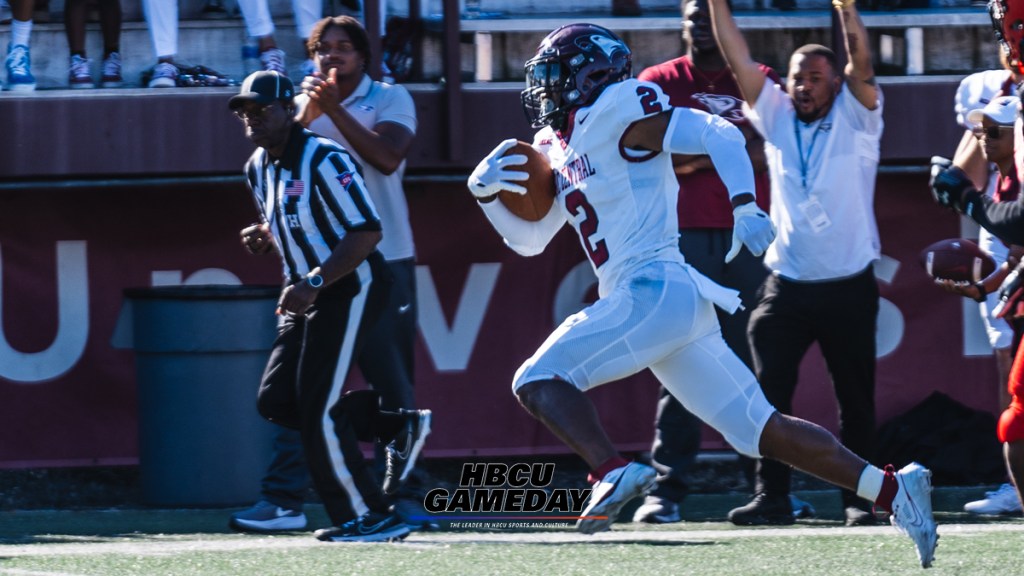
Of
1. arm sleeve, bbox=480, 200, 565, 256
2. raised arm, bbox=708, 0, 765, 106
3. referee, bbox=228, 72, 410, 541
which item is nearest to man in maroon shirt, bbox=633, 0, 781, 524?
raised arm, bbox=708, 0, 765, 106

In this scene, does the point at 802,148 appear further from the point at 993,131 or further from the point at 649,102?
the point at 649,102

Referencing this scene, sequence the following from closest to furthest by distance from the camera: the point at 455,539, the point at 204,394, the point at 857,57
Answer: the point at 455,539
the point at 857,57
the point at 204,394

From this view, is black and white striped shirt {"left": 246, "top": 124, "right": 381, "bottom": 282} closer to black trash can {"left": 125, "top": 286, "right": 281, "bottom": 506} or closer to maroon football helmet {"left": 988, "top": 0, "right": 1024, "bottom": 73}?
black trash can {"left": 125, "top": 286, "right": 281, "bottom": 506}

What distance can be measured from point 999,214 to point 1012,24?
1.92 feet

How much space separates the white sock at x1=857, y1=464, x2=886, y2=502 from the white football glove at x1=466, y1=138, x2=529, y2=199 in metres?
1.36

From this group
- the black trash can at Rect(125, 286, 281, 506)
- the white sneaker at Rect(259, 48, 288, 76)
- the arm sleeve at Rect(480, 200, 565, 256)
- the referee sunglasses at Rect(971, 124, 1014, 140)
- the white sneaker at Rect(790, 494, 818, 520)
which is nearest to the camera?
the arm sleeve at Rect(480, 200, 565, 256)

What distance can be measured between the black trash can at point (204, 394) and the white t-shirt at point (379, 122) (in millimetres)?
790

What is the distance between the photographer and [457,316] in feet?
28.9

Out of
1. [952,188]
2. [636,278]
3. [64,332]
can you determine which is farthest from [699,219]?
[64,332]

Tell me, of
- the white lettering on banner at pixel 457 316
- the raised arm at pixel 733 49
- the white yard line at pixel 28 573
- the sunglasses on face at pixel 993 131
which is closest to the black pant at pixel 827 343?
the raised arm at pixel 733 49

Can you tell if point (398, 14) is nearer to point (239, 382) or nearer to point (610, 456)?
point (239, 382)

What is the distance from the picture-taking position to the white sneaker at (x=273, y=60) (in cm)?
887

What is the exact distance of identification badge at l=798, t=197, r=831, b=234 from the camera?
22.9 feet

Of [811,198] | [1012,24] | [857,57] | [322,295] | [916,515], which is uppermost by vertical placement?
[1012,24]
